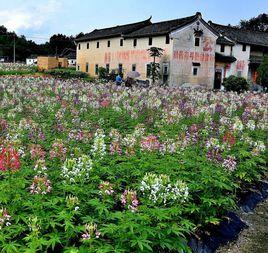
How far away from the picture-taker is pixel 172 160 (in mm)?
7809

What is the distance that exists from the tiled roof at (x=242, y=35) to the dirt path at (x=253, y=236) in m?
43.2

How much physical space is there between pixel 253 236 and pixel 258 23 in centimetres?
11142

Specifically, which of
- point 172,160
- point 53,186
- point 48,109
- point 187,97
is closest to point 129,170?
point 172,160

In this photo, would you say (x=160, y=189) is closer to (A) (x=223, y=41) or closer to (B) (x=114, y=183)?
(B) (x=114, y=183)

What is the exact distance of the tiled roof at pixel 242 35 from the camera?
5034 cm

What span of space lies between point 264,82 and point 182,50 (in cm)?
1009

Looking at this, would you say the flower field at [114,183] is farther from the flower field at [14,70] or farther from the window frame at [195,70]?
the flower field at [14,70]

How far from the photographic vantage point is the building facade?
142 feet

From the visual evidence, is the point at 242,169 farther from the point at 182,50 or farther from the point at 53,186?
the point at 182,50

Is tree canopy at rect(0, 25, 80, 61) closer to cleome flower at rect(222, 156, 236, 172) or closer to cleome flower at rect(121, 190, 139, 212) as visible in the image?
cleome flower at rect(222, 156, 236, 172)

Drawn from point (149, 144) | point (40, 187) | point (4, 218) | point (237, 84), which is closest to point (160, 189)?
point (40, 187)

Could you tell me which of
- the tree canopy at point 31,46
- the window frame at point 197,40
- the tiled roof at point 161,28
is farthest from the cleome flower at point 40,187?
the tree canopy at point 31,46

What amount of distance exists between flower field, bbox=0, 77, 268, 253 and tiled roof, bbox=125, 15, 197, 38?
31.6 m

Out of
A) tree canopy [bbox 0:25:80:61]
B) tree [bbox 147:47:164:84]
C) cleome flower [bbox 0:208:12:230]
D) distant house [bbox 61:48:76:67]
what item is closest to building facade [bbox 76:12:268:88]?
tree [bbox 147:47:164:84]
